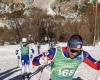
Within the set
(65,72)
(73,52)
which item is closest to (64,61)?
(65,72)

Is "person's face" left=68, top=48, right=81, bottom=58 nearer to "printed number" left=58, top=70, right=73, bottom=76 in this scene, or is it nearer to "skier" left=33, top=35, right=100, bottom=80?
"skier" left=33, top=35, right=100, bottom=80

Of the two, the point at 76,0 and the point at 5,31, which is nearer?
the point at 5,31

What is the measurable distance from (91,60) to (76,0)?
123852 millimetres

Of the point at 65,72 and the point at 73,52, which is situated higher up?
the point at 73,52

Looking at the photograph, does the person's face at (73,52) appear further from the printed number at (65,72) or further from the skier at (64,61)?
the printed number at (65,72)

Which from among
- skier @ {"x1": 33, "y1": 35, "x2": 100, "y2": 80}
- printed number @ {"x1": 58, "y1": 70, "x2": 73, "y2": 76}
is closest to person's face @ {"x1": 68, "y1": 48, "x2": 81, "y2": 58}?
skier @ {"x1": 33, "y1": 35, "x2": 100, "y2": 80}

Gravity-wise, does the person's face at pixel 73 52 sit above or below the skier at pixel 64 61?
above

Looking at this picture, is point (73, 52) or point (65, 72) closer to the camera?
point (73, 52)

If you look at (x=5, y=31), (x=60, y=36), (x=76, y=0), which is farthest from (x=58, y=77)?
(x=76, y=0)

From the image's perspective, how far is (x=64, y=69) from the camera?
18.2 ft

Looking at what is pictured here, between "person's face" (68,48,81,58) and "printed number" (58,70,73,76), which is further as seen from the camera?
"printed number" (58,70,73,76)

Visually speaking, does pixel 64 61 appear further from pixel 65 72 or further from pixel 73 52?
pixel 73 52

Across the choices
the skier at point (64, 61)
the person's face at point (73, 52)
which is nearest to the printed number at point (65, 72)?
the skier at point (64, 61)

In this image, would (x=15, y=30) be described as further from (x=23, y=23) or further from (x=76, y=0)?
(x=76, y=0)
